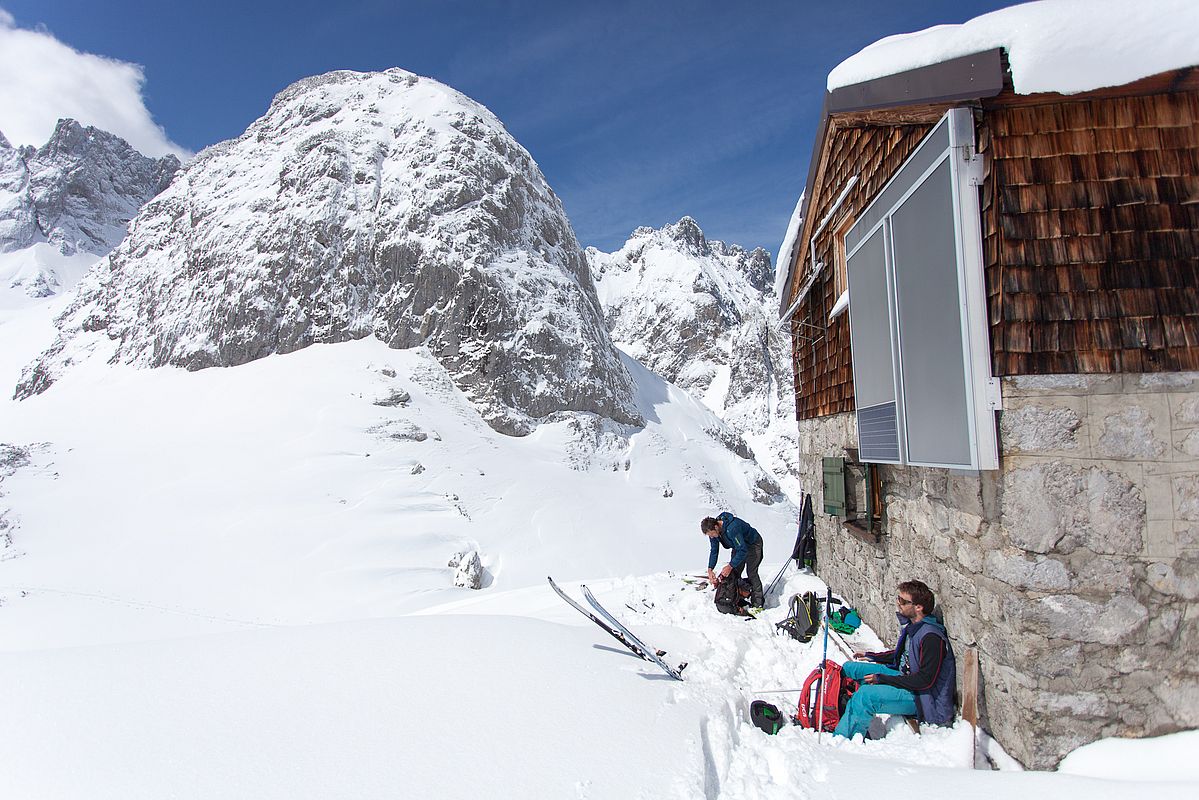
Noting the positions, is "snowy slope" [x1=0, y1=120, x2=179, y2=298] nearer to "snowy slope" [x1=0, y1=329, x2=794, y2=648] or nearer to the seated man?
"snowy slope" [x1=0, y1=329, x2=794, y2=648]

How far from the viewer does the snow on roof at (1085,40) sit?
3.66m

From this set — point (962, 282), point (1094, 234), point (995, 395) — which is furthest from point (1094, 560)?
point (1094, 234)

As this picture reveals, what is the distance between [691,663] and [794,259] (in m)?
7.21

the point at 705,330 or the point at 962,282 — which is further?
the point at 705,330

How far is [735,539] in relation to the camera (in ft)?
25.7

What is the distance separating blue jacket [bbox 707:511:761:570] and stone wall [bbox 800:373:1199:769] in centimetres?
371

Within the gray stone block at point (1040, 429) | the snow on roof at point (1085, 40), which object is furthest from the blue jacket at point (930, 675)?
the snow on roof at point (1085, 40)

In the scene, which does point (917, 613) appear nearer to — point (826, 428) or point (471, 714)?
point (471, 714)

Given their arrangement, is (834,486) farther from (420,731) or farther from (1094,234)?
(420,731)

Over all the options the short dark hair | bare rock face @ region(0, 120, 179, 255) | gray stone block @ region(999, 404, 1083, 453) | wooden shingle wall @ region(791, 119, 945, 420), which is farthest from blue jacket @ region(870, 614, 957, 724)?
bare rock face @ region(0, 120, 179, 255)

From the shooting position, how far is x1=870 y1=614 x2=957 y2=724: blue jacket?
14.3ft

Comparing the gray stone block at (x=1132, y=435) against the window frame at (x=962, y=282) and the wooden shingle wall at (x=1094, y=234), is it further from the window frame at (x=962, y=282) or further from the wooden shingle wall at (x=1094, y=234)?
the window frame at (x=962, y=282)

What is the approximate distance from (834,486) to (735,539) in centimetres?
150

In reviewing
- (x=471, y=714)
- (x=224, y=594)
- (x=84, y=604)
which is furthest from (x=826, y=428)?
(x=84, y=604)
